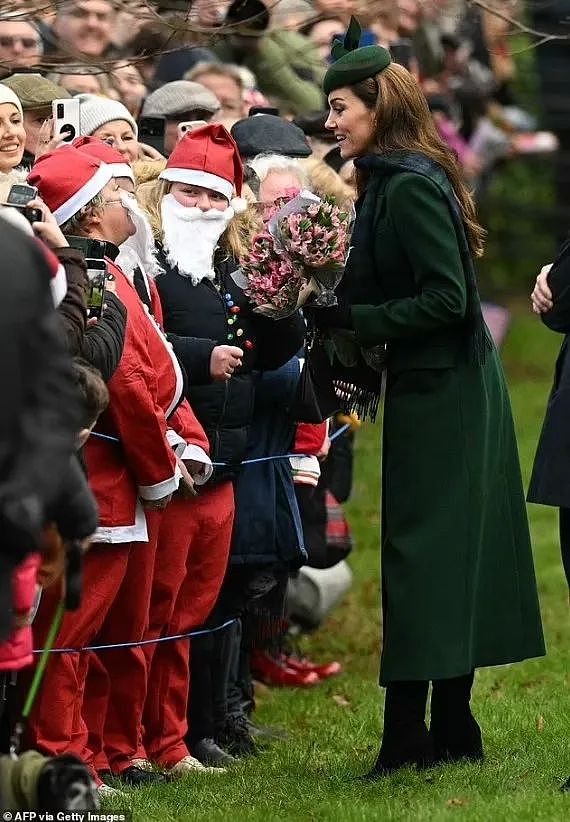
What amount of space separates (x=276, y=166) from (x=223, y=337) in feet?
3.80

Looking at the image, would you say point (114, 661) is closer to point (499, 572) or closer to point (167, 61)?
point (499, 572)

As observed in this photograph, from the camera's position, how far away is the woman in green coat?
651cm

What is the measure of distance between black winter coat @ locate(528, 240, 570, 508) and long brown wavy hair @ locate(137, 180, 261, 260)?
4.37ft

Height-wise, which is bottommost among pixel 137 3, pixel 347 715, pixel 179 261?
pixel 347 715

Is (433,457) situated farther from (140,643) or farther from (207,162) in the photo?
(207,162)

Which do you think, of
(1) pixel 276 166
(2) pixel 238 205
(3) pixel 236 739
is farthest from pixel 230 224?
(3) pixel 236 739

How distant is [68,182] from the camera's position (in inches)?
254

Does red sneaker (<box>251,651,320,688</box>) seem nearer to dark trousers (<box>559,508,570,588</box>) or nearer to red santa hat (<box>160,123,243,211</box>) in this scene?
red santa hat (<box>160,123,243,211</box>)

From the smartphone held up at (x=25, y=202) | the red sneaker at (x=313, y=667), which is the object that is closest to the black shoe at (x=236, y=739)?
the red sneaker at (x=313, y=667)

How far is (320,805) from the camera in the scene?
6.34 metres

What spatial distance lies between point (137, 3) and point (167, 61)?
10.0ft

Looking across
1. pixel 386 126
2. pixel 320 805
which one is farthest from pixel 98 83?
pixel 320 805

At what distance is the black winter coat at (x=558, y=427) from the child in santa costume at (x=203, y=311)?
1.35m

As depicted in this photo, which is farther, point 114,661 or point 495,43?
point 495,43
